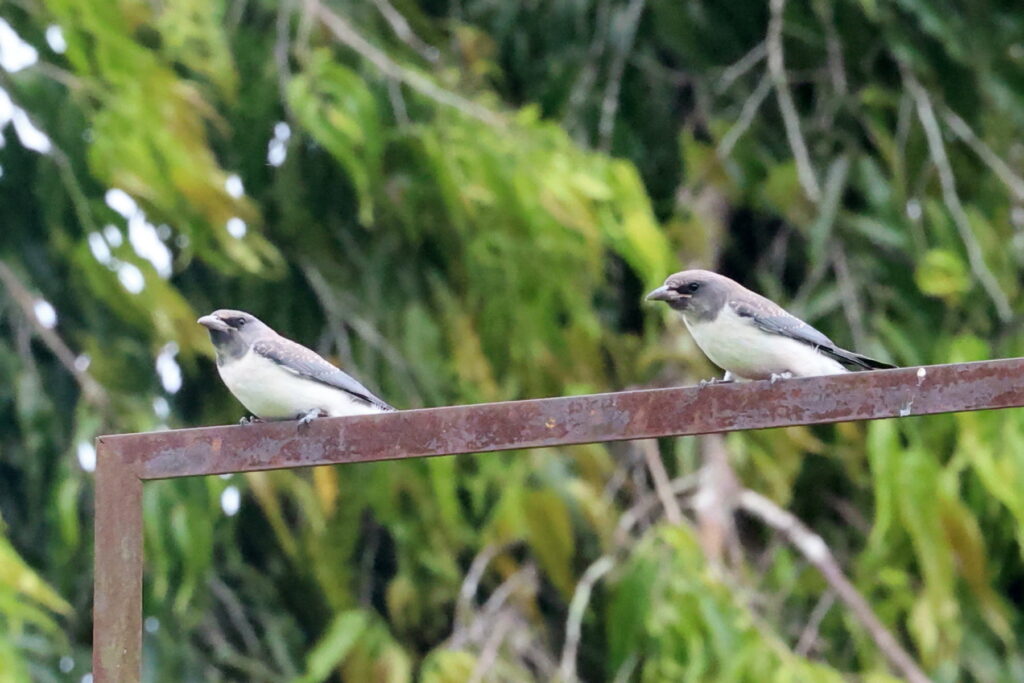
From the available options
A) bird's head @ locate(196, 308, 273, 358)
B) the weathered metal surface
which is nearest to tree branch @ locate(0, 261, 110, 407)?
bird's head @ locate(196, 308, 273, 358)

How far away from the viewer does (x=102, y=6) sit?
516 cm

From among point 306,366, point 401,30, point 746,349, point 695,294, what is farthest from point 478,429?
point 401,30

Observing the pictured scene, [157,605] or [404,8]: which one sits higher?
[404,8]

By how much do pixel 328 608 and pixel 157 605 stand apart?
67cm

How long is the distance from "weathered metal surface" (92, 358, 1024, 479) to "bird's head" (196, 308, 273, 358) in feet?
5.71

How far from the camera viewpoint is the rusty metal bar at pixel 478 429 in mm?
2740

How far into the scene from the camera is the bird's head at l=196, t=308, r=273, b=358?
4.69m

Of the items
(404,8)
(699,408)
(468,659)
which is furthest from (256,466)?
(404,8)

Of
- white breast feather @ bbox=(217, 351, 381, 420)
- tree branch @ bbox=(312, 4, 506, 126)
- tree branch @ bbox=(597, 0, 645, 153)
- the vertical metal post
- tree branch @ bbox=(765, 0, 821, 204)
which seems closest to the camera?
the vertical metal post

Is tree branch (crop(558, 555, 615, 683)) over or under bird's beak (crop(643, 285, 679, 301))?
under

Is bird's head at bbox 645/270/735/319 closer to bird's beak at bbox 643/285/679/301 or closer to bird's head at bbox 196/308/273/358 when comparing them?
bird's beak at bbox 643/285/679/301

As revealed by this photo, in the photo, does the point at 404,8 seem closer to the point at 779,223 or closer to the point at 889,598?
the point at 779,223

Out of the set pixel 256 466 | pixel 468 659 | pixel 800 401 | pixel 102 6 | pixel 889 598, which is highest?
pixel 102 6

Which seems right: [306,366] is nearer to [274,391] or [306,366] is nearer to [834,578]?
[274,391]
